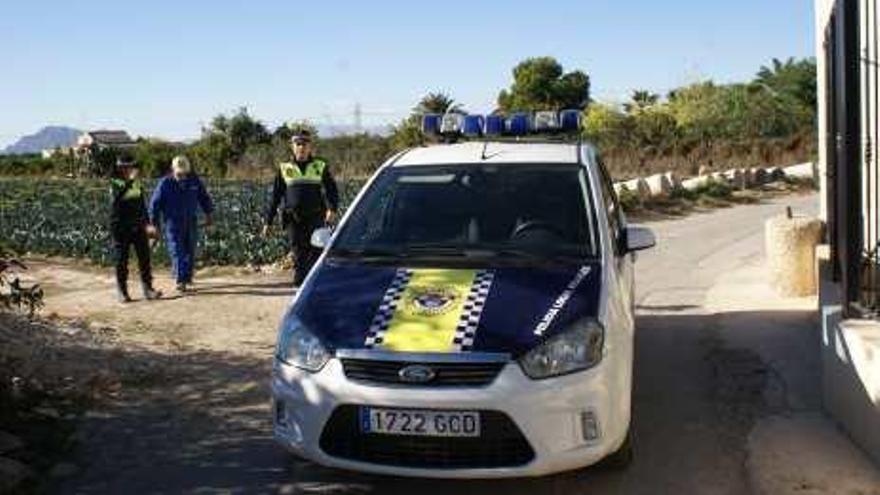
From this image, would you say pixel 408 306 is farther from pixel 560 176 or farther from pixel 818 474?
pixel 818 474

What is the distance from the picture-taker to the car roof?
648cm

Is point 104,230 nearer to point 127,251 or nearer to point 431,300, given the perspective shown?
point 127,251

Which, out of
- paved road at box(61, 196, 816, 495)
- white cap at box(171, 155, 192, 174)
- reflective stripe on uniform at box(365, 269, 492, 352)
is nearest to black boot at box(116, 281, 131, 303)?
white cap at box(171, 155, 192, 174)

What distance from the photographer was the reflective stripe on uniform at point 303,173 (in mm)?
10945

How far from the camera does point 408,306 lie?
5.09 m

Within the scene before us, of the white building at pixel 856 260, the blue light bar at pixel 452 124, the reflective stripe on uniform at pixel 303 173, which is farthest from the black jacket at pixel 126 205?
the white building at pixel 856 260

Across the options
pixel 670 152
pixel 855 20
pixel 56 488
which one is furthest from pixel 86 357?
pixel 670 152

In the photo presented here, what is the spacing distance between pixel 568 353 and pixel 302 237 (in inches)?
261

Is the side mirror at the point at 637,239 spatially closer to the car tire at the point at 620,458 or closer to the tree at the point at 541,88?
the car tire at the point at 620,458

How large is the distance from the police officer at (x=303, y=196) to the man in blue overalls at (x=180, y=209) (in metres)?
1.65

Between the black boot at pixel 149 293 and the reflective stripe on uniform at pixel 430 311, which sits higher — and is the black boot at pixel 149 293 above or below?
below

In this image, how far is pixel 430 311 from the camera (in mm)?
5035

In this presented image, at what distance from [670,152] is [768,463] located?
28.6 meters

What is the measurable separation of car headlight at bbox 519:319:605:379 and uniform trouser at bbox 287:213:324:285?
637 cm
